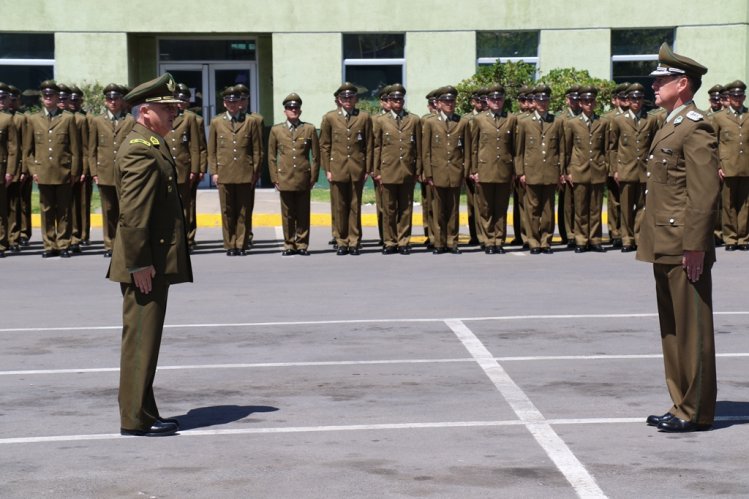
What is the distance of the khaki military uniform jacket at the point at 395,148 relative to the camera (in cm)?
1978

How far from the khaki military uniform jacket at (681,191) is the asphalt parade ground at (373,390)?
1.06 m

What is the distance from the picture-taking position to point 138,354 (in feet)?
28.0

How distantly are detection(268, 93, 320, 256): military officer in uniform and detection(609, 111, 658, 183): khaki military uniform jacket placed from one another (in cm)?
404

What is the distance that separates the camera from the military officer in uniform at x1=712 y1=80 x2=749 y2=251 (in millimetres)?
19859

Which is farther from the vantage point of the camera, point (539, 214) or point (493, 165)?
point (539, 214)

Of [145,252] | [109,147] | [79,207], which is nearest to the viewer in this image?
[145,252]

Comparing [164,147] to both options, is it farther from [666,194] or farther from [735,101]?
[735,101]


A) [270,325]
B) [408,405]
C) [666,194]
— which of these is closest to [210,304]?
[270,325]

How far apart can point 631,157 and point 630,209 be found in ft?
2.31

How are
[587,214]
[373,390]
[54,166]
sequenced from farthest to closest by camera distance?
[587,214]
[54,166]
[373,390]

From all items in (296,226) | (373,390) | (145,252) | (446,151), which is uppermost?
(446,151)

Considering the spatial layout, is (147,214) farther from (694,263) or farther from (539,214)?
(539,214)

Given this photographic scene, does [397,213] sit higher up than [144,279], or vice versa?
[144,279]

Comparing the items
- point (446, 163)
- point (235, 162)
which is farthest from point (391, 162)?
point (235, 162)
